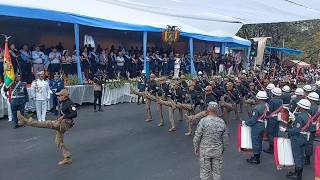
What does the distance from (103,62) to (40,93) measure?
7.10 meters

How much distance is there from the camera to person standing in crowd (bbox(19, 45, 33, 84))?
17.6 meters

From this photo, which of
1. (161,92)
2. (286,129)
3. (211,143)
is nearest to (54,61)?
(161,92)

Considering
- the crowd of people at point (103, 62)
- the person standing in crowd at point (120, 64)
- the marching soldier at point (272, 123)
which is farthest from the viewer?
the person standing in crowd at point (120, 64)

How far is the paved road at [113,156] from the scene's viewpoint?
902 cm

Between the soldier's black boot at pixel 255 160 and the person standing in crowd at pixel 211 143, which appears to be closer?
the person standing in crowd at pixel 211 143

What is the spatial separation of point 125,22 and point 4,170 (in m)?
13.4

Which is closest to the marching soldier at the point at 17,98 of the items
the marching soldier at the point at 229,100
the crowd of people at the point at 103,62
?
the crowd of people at the point at 103,62

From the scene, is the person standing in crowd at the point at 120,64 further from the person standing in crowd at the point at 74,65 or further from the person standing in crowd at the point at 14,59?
the person standing in crowd at the point at 14,59

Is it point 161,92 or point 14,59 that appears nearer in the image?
point 161,92

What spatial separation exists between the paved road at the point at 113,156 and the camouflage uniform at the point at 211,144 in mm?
1343

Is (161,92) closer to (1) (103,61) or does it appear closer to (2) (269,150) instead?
(2) (269,150)

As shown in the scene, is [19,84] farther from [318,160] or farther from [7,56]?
[318,160]

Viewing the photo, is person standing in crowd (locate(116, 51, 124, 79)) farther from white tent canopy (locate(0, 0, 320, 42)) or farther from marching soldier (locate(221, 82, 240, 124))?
marching soldier (locate(221, 82, 240, 124))

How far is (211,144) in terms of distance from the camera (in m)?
7.51
